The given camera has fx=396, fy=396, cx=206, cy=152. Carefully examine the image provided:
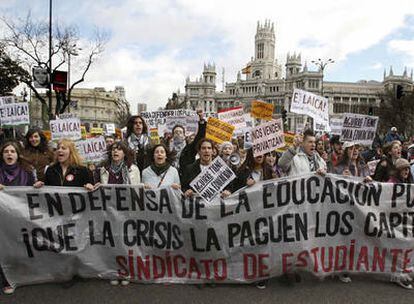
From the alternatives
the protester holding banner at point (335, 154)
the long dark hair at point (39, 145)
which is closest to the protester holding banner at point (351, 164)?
the protester holding banner at point (335, 154)

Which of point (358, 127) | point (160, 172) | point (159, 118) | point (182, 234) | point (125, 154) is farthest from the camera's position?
point (159, 118)

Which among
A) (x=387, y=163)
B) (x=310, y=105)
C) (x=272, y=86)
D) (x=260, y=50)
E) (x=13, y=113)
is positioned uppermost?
(x=260, y=50)

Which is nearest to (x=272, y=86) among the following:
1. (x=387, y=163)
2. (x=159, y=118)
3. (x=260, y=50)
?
(x=260, y=50)

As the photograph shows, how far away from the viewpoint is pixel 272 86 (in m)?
136

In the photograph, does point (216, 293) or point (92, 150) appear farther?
point (92, 150)

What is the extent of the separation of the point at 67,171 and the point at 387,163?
14.0 feet

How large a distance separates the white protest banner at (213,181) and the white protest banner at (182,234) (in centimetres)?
9

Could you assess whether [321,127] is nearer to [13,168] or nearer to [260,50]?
[13,168]

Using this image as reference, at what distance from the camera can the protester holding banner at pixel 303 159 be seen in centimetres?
524

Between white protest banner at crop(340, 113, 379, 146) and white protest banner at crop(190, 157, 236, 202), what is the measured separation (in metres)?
2.85

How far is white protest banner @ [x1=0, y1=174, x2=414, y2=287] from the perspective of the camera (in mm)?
4496

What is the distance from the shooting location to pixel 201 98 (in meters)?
140

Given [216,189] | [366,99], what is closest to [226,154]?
[216,189]

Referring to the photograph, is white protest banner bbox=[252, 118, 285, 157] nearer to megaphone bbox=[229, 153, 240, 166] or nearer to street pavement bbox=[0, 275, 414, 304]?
megaphone bbox=[229, 153, 240, 166]
